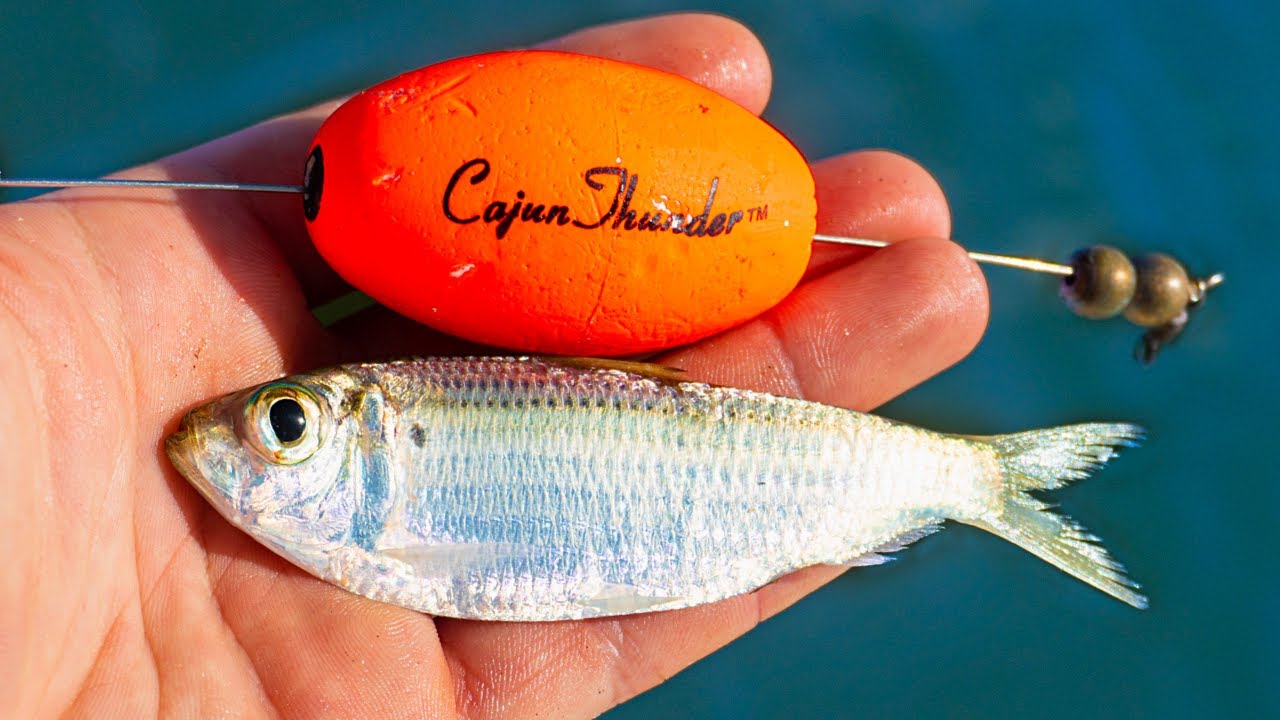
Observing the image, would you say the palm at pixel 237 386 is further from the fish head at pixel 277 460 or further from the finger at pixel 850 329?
the fish head at pixel 277 460

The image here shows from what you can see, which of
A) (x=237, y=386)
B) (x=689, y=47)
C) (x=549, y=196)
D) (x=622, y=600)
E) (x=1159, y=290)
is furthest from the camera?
(x=1159, y=290)

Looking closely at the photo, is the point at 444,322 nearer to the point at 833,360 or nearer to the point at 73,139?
the point at 833,360

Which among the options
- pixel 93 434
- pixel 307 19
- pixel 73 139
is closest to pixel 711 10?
pixel 307 19

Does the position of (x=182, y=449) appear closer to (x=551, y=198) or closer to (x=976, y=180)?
(x=551, y=198)

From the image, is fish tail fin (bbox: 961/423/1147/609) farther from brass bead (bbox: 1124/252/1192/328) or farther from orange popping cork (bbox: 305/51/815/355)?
orange popping cork (bbox: 305/51/815/355)

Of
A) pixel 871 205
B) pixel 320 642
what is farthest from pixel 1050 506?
pixel 320 642

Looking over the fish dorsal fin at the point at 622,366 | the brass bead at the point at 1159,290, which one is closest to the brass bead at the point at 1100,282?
the brass bead at the point at 1159,290

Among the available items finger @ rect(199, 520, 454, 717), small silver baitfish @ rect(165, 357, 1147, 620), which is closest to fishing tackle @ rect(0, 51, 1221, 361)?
small silver baitfish @ rect(165, 357, 1147, 620)
